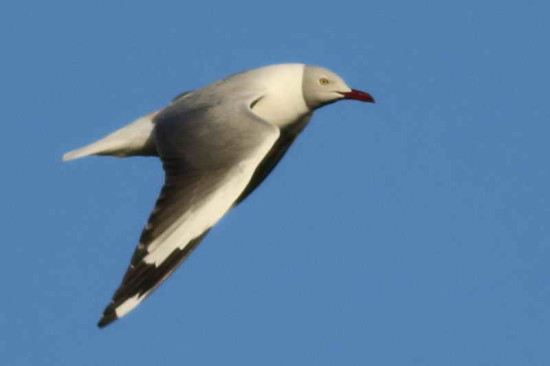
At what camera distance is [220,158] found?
12586mm

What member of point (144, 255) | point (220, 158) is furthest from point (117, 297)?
point (220, 158)

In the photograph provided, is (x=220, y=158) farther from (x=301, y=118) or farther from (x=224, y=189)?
(x=301, y=118)

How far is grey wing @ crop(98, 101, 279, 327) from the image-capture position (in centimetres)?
1190

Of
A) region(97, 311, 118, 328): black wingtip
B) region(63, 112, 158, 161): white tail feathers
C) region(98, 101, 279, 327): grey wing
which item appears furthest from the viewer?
region(63, 112, 158, 161): white tail feathers

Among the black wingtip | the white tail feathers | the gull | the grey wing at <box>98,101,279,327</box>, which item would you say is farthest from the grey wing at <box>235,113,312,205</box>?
the black wingtip

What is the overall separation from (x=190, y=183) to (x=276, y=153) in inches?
76.2

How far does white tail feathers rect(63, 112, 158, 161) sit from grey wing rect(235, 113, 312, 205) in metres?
0.88

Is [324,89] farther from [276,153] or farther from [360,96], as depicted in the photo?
[276,153]

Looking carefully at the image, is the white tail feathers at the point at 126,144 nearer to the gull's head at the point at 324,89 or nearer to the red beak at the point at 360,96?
the gull's head at the point at 324,89

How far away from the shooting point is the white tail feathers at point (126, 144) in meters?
13.6

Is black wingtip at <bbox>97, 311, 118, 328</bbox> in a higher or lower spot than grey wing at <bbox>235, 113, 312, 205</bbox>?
lower

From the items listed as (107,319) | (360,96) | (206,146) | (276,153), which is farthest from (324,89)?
(107,319)

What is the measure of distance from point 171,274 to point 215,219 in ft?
1.53

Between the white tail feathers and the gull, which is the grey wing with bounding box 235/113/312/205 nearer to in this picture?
the gull
